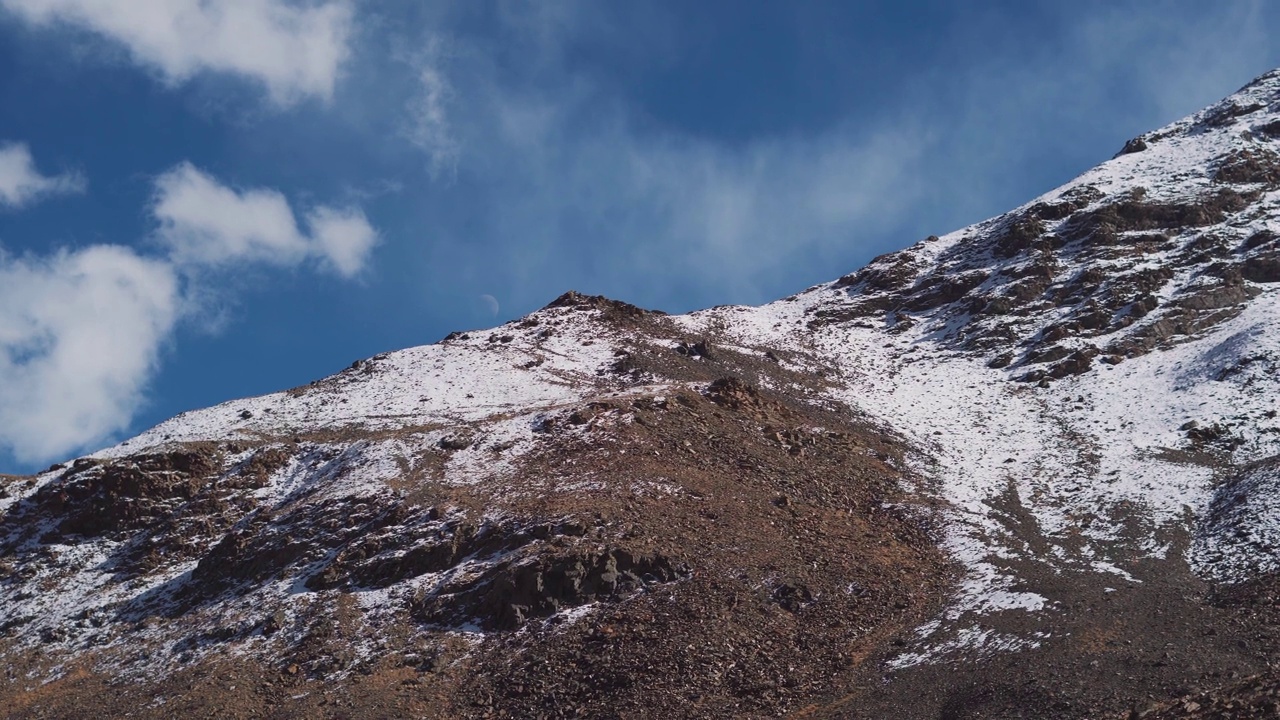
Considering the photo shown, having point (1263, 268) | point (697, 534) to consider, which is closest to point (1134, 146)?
point (1263, 268)

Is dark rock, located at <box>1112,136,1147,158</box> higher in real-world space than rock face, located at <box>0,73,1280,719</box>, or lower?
higher

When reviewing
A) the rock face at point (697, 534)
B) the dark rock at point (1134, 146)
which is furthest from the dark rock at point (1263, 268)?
the dark rock at point (1134, 146)

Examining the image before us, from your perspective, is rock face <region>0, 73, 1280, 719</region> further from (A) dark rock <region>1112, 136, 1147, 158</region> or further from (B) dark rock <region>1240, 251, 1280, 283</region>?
(A) dark rock <region>1112, 136, 1147, 158</region>

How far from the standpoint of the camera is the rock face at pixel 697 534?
23.2m

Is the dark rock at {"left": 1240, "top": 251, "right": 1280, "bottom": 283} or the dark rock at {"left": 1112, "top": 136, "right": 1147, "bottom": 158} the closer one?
the dark rock at {"left": 1240, "top": 251, "right": 1280, "bottom": 283}

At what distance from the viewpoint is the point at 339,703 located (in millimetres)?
23703

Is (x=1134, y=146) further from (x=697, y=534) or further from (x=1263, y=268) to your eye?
(x=697, y=534)

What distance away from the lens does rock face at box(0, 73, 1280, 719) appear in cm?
2316

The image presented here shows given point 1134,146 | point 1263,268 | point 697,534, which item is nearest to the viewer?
point 697,534

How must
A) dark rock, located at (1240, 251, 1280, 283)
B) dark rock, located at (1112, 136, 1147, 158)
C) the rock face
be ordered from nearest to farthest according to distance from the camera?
1. the rock face
2. dark rock, located at (1240, 251, 1280, 283)
3. dark rock, located at (1112, 136, 1147, 158)

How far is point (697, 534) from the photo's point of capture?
30078 mm

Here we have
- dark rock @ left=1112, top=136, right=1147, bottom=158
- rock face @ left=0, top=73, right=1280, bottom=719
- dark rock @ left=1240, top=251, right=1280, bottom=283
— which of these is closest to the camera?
rock face @ left=0, top=73, right=1280, bottom=719

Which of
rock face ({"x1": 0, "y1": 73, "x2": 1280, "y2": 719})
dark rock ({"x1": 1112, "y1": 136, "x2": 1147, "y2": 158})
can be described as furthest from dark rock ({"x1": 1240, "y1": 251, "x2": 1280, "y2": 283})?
dark rock ({"x1": 1112, "y1": 136, "x2": 1147, "y2": 158})

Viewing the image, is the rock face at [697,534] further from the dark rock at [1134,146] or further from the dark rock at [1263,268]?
the dark rock at [1134,146]
